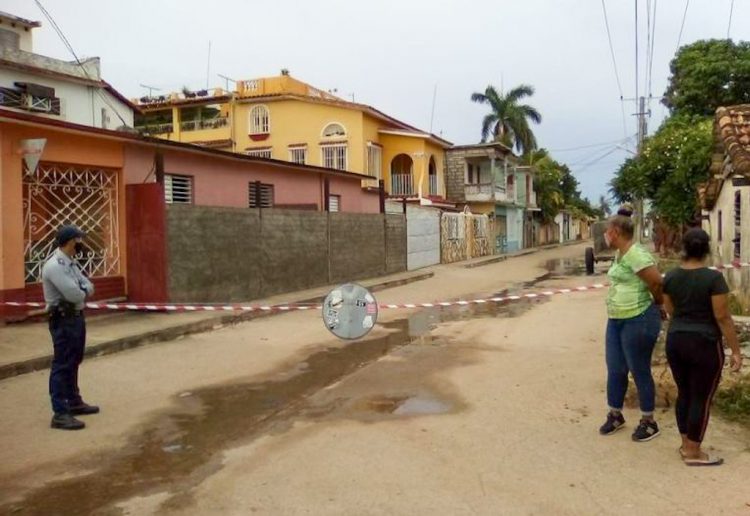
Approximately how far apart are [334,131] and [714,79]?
16909 millimetres

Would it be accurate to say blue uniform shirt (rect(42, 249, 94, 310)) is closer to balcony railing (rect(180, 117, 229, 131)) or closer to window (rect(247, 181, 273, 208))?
window (rect(247, 181, 273, 208))

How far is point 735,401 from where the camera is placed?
5.77 metres

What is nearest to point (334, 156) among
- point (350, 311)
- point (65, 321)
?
point (350, 311)

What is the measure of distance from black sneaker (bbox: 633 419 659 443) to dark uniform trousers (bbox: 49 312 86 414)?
4611 mm

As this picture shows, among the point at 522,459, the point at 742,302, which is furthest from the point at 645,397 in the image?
the point at 742,302

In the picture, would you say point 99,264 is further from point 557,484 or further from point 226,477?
point 557,484

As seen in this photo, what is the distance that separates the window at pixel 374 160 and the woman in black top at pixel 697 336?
97.7 ft

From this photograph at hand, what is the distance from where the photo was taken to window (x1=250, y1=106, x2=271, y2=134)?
34.9m

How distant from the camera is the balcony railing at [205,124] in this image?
35.7 meters

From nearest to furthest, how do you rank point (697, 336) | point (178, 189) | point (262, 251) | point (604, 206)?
point (697, 336) → point (178, 189) → point (262, 251) → point (604, 206)

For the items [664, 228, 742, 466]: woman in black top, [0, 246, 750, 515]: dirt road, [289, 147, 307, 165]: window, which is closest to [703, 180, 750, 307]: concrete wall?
[0, 246, 750, 515]: dirt road

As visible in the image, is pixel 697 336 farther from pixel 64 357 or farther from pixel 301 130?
pixel 301 130

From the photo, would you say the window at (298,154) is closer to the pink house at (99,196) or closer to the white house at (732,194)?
the pink house at (99,196)

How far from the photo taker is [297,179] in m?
19.7
